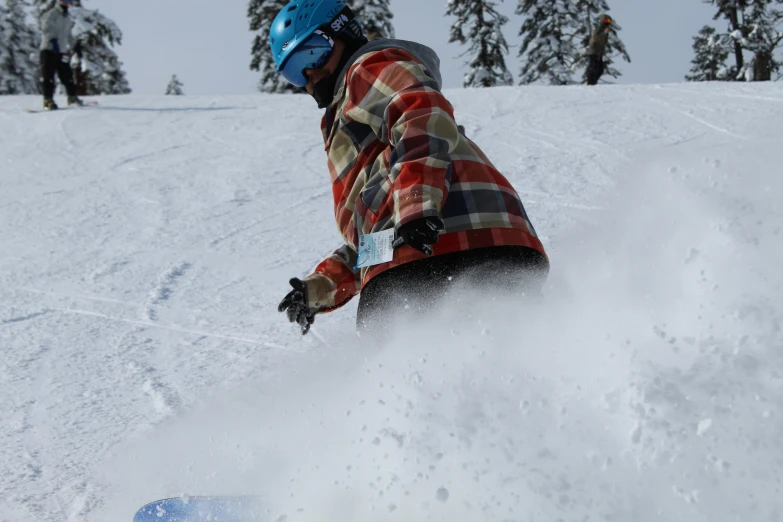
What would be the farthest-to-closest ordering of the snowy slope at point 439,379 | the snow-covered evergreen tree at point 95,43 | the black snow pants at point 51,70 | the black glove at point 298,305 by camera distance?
1. the snow-covered evergreen tree at point 95,43
2. the black snow pants at point 51,70
3. the black glove at point 298,305
4. the snowy slope at point 439,379

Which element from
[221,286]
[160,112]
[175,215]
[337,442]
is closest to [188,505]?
[337,442]

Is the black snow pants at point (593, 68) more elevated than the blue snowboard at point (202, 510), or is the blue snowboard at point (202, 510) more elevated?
the black snow pants at point (593, 68)

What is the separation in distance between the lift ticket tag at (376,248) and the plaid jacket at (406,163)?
54 millimetres

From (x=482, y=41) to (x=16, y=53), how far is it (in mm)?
18608

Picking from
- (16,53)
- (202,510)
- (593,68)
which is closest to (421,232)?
(202,510)

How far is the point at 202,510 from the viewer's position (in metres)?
2.03

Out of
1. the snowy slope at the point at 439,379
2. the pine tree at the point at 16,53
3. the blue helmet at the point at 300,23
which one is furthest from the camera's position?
the pine tree at the point at 16,53

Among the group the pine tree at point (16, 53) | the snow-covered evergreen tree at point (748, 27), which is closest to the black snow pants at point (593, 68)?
the snow-covered evergreen tree at point (748, 27)

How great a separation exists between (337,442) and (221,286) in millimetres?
2875

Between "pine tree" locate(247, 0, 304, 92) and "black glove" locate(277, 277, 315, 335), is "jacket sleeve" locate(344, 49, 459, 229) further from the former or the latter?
"pine tree" locate(247, 0, 304, 92)

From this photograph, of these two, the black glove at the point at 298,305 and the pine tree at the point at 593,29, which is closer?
the black glove at the point at 298,305

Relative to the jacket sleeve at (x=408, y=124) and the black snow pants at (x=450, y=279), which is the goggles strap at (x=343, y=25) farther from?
the black snow pants at (x=450, y=279)

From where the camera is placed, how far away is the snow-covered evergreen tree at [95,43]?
1940 centimetres

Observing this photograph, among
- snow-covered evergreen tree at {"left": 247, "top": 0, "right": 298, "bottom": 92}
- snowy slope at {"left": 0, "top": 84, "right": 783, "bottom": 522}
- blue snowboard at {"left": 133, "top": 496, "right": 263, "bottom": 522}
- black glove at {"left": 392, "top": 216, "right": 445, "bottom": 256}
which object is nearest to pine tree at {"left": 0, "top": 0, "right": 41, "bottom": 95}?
snow-covered evergreen tree at {"left": 247, "top": 0, "right": 298, "bottom": 92}
